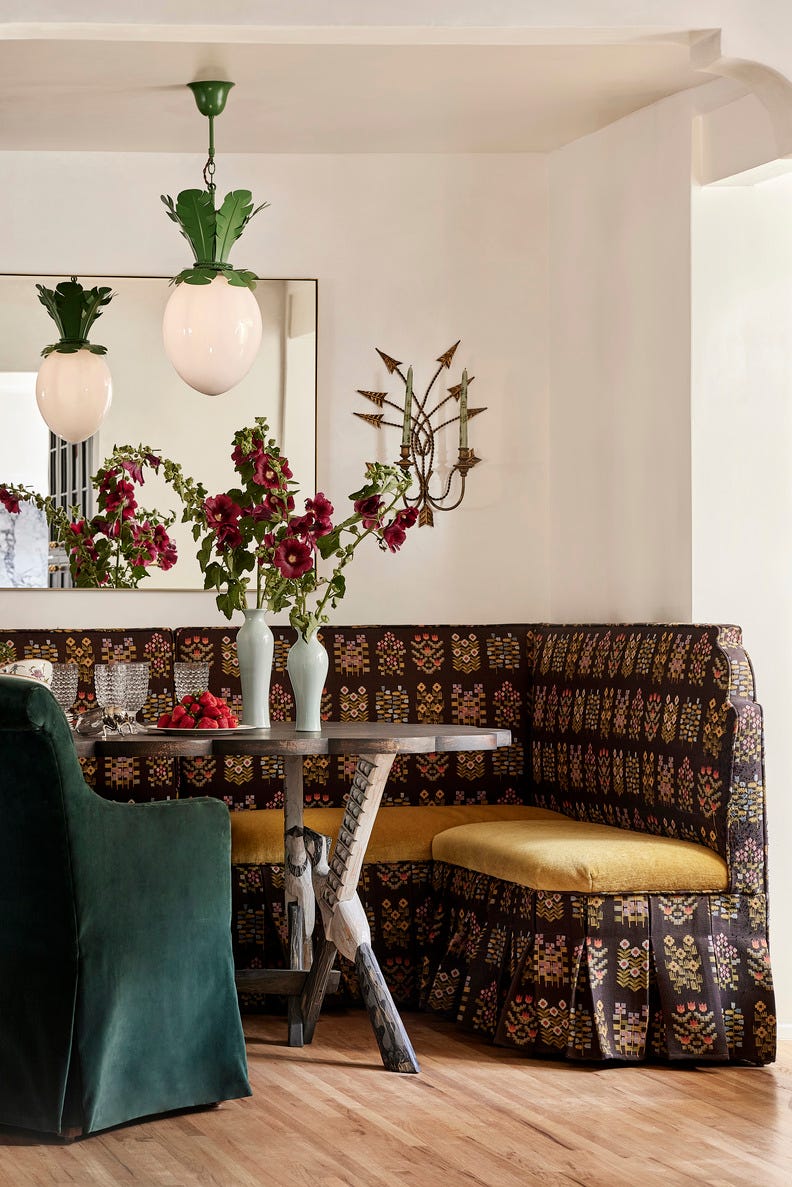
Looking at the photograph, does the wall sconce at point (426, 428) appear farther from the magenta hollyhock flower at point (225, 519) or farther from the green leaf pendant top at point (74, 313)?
the magenta hollyhock flower at point (225, 519)

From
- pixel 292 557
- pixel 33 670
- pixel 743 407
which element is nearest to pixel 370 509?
pixel 292 557

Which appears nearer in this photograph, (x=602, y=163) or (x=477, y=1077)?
(x=477, y=1077)

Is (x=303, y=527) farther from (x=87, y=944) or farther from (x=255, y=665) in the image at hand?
(x=87, y=944)

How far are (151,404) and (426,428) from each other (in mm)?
865

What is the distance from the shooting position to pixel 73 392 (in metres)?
3.93

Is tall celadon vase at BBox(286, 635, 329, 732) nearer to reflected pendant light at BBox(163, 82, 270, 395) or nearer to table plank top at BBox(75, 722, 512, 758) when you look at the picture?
table plank top at BBox(75, 722, 512, 758)

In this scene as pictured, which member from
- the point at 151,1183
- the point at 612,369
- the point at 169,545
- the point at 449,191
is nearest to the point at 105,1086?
the point at 151,1183

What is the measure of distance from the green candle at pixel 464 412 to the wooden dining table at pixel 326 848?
1282 mm

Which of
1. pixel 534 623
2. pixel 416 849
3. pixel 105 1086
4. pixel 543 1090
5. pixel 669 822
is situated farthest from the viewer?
pixel 534 623

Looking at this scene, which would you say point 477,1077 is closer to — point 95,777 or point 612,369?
point 95,777

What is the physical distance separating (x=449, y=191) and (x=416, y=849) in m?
2.10

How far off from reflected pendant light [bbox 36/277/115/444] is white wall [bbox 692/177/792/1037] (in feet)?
5.34

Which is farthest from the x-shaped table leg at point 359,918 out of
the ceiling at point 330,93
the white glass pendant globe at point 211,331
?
the ceiling at point 330,93

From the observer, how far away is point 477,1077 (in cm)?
321
